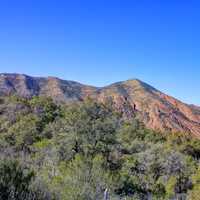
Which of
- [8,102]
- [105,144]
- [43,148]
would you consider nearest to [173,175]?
[105,144]

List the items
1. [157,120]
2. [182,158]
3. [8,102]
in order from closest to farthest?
[182,158] → [8,102] → [157,120]

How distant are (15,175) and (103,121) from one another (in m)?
20.5

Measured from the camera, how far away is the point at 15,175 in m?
12.9

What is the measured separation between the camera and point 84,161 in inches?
798

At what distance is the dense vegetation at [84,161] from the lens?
531 inches

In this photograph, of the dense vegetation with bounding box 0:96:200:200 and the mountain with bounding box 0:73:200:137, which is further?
the mountain with bounding box 0:73:200:137

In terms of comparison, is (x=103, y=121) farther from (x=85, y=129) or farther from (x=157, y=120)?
(x=157, y=120)

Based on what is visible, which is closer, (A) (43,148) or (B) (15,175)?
(B) (15,175)

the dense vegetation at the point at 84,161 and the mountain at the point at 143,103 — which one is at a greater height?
the mountain at the point at 143,103

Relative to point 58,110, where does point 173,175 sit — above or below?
below

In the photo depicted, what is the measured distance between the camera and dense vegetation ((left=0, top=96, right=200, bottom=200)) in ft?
44.3

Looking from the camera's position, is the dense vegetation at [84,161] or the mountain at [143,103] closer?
the dense vegetation at [84,161]

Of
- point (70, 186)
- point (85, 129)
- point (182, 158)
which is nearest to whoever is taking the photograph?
point (70, 186)

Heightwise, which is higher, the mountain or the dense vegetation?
the mountain
